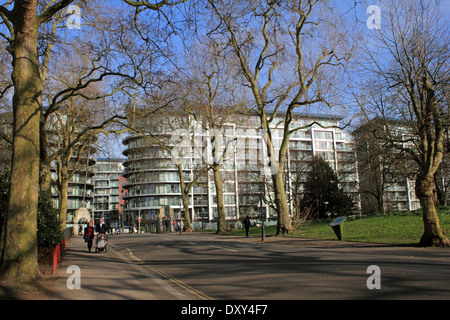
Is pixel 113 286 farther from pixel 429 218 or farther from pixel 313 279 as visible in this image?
pixel 429 218

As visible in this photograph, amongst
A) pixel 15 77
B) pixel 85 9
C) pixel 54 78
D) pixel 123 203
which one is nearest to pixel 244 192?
pixel 123 203

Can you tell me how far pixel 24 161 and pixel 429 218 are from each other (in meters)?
15.4

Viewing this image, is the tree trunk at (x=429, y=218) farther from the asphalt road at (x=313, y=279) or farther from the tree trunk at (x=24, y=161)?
the tree trunk at (x=24, y=161)

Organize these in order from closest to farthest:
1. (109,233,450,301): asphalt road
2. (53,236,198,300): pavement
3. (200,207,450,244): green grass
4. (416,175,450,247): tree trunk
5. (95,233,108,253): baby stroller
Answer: (109,233,450,301): asphalt road, (53,236,198,300): pavement, (416,175,450,247): tree trunk, (200,207,450,244): green grass, (95,233,108,253): baby stroller

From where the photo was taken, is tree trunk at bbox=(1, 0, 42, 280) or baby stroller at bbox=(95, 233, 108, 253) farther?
baby stroller at bbox=(95, 233, 108, 253)

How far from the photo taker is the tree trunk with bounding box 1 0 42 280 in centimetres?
832

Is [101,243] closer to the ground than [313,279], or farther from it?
closer to the ground

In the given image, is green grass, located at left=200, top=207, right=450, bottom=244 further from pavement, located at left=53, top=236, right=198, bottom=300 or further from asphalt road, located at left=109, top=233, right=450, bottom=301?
pavement, located at left=53, top=236, right=198, bottom=300

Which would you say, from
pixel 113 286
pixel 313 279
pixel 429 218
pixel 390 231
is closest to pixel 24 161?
pixel 113 286

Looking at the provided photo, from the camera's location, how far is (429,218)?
16297 millimetres

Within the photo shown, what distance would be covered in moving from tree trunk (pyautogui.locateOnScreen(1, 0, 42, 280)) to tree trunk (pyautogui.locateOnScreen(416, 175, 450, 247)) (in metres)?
14.9

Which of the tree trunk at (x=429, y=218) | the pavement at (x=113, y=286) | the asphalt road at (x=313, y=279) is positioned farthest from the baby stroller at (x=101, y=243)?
the tree trunk at (x=429, y=218)

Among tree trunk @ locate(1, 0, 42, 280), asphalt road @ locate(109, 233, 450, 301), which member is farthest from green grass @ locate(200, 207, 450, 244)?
tree trunk @ locate(1, 0, 42, 280)

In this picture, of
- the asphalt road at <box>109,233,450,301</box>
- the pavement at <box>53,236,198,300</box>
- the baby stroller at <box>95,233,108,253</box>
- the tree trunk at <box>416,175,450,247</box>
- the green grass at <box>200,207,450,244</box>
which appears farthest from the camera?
the baby stroller at <box>95,233,108,253</box>
